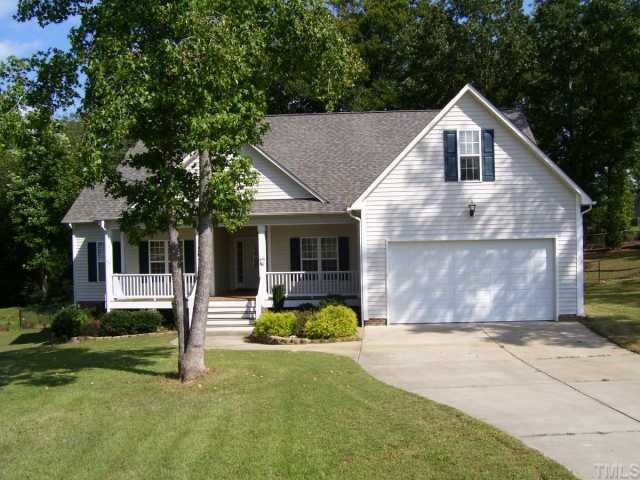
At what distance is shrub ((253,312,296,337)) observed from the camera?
54.7 feet

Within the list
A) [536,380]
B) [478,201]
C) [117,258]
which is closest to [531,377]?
[536,380]

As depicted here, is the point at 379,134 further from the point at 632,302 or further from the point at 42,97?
the point at 42,97

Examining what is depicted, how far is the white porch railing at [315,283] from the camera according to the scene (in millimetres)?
20406

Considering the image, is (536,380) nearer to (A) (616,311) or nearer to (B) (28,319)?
(A) (616,311)

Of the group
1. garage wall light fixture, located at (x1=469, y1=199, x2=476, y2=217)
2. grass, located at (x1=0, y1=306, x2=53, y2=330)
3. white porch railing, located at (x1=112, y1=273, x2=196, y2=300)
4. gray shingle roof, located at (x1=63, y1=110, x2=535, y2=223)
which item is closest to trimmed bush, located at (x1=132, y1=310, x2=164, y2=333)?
white porch railing, located at (x1=112, y1=273, x2=196, y2=300)

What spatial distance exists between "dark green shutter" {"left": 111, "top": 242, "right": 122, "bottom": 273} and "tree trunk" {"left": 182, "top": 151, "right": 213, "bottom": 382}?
509 inches

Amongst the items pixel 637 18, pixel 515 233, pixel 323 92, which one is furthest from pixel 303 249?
pixel 637 18

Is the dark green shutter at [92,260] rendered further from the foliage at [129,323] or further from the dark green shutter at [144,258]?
the foliage at [129,323]

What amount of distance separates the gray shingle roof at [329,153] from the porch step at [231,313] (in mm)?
2987

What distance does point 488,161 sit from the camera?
1795cm

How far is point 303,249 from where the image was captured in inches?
859

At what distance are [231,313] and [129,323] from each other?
10.3ft

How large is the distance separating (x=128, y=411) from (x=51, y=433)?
115 cm

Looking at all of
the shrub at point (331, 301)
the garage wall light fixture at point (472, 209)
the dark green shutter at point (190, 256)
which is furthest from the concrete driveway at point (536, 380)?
the dark green shutter at point (190, 256)
